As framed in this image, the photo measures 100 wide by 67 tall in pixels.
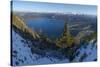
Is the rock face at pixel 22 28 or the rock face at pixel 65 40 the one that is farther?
the rock face at pixel 65 40

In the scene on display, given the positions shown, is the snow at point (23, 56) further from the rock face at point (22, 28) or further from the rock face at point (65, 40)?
the rock face at point (65, 40)

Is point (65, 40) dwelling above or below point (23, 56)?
above

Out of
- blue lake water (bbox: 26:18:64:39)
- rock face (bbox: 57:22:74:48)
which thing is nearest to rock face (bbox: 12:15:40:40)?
blue lake water (bbox: 26:18:64:39)

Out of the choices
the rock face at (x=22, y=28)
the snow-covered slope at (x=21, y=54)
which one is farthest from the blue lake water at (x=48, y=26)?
the snow-covered slope at (x=21, y=54)

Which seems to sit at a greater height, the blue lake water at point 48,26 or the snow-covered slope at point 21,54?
the blue lake water at point 48,26

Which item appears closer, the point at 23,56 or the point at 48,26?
the point at 23,56

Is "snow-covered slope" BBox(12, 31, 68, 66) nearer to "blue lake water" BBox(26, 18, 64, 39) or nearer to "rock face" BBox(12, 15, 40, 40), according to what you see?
"rock face" BBox(12, 15, 40, 40)

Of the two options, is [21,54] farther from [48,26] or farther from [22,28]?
[48,26]

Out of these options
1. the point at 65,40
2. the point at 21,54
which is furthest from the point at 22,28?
the point at 65,40
